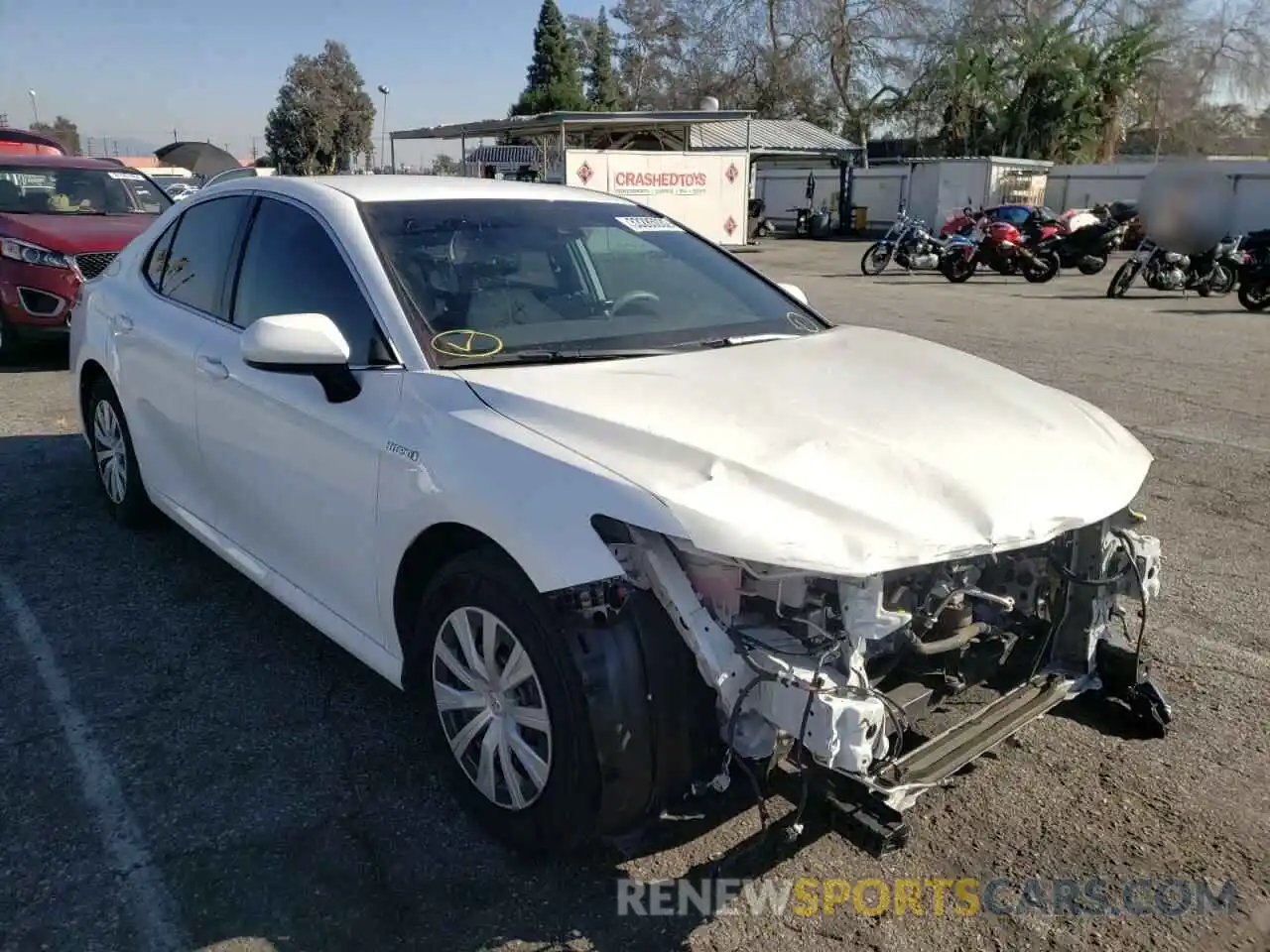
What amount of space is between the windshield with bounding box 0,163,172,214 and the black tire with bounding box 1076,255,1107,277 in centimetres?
1735

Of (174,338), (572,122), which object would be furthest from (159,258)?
(572,122)

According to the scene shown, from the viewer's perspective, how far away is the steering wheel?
3.47 m

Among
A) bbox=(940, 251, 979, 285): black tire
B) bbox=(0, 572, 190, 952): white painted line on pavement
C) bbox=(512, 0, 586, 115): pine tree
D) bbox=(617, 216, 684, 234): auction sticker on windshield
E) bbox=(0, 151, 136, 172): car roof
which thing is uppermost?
bbox=(512, 0, 586, 115): pine tree

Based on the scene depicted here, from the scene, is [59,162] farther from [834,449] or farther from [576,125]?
[576,125]

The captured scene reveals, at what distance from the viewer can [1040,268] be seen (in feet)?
63.8

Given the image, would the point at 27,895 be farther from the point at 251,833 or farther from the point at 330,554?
the point at 330,554

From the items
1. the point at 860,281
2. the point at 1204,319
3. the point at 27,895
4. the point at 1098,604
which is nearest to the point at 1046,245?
A: the point at 860,281

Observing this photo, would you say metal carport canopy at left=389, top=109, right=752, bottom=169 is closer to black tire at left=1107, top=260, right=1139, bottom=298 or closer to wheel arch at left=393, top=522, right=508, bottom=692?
black tire at left=1107, top=260, right=1139, bottom=298

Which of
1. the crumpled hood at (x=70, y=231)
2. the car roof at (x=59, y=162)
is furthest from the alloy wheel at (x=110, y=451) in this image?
the car roof at (x=59, y=162)

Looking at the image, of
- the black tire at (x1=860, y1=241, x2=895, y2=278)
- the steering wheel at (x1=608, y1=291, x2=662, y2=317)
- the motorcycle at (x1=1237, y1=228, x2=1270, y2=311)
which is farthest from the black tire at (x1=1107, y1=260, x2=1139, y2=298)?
the steering wheel at (x1=608, y1=291, x2=662, y2=317)

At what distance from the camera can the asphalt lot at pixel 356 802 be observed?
2.51 metres

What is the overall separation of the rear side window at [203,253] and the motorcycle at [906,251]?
1819cm

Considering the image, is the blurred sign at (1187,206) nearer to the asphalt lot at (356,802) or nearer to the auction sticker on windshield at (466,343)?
the asphalt lot at (356,802)

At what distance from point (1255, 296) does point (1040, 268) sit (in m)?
4.62
